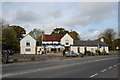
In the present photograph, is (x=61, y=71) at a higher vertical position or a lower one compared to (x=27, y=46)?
lower

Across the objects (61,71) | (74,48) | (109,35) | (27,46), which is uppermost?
(109,35)

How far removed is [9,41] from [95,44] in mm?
31858

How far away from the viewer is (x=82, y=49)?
2968 inches

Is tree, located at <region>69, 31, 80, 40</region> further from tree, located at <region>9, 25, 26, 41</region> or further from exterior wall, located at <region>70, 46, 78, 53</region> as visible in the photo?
exterior wall, located at <region>70, 46, 78, 53</region>

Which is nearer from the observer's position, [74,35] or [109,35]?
[109,35]

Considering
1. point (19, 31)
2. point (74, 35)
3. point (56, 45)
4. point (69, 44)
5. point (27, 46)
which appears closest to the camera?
point (56, 45)

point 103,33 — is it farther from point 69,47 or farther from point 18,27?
point 18,27

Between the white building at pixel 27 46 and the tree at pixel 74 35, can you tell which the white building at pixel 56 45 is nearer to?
the white building at pixel 27 46

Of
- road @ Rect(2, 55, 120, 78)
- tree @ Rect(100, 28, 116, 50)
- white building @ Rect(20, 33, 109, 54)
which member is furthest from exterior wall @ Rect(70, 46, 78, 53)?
road @ Rect(2, 55, 120, 78)

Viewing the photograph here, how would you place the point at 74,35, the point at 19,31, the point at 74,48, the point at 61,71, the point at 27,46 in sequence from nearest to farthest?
1. the point at 61,71
2. the point at 27,46
3. the point at 74,48
4. the point at 19,31
5. the point at 74,35

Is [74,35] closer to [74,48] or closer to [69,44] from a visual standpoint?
[69,44]

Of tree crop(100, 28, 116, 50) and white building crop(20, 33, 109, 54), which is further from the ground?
tree crop(100, 28, 116, 50)

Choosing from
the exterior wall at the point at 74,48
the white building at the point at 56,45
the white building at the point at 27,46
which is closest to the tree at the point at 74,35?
the white building at the point at 56,45

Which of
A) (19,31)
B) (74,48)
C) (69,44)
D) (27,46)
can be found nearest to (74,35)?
(19,31)
